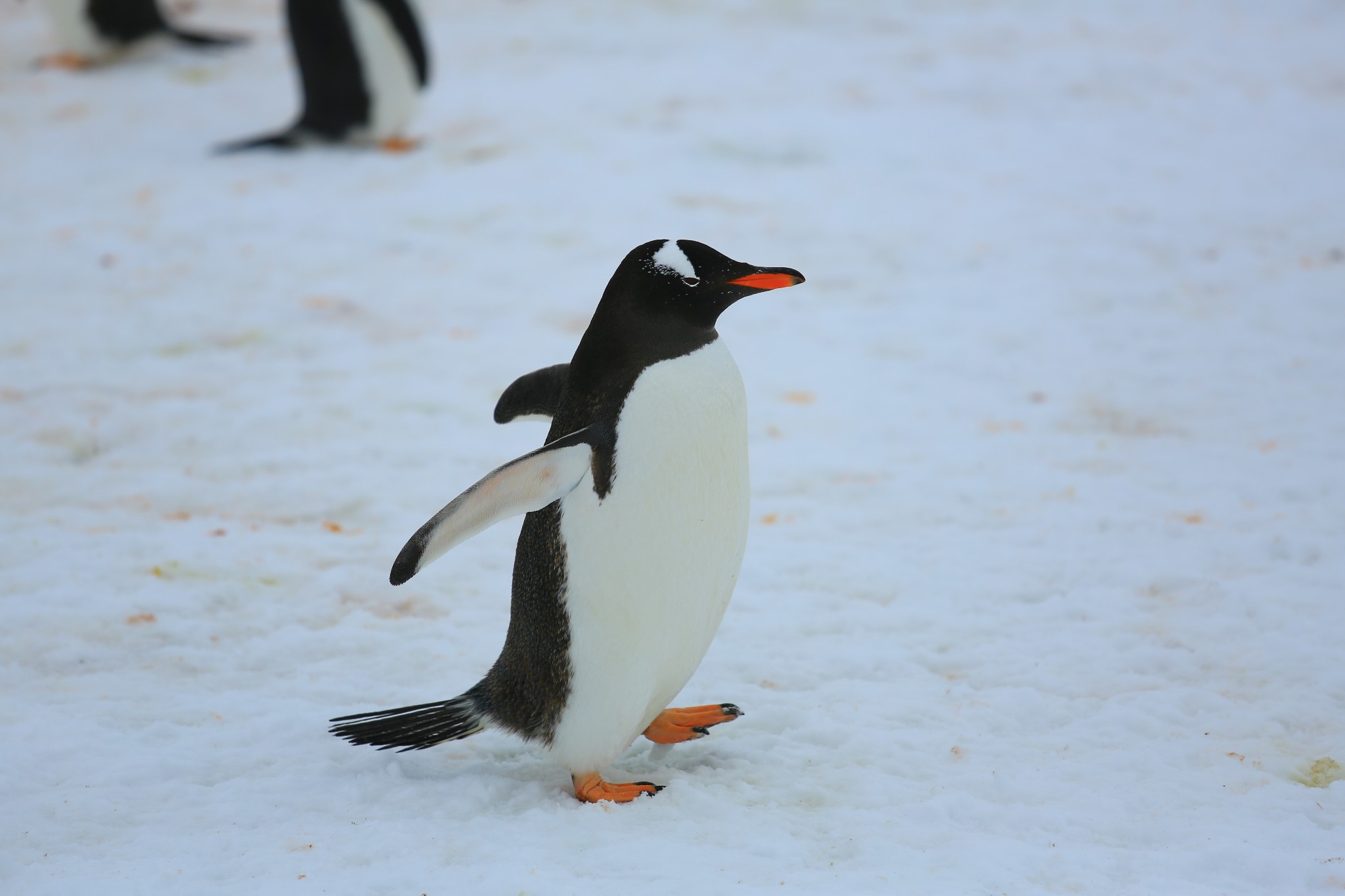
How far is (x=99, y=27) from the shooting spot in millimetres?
7762

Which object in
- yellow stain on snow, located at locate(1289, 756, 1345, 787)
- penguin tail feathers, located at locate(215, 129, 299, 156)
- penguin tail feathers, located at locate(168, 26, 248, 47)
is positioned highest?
penguin tail feathers, located at locate(168, 26, 248, 47)

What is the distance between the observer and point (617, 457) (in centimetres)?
210

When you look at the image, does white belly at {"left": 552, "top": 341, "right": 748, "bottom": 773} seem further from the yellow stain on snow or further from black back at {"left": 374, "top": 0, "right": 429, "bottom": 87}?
black back at {"left": 374, "top": 0, "right": 429, "bottom": 87}

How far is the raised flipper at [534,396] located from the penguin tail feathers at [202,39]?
703 centimetres

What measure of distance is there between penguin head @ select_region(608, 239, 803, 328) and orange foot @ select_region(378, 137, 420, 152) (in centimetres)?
510

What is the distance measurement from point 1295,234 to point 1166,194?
726 mm

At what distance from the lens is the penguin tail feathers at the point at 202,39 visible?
826cm

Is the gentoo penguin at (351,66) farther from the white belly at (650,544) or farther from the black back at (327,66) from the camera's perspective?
the white belly at (650,544)

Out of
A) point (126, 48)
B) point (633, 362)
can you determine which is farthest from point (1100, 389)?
point (126, 48)

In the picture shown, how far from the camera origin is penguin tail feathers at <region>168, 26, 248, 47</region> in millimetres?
8258

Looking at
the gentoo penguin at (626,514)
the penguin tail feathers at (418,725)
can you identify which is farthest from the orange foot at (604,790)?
the penguin tail feathers at (418,725)

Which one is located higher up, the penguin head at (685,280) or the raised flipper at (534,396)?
the penguin head at (685,280)

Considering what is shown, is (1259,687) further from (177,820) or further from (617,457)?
(177,820)

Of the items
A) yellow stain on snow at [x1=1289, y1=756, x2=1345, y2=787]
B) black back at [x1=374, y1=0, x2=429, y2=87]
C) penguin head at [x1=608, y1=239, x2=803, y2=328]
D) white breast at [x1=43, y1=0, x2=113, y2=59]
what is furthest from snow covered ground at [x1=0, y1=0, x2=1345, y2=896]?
penguin head at [x1=608, y1=239, x2=803, y2=328]
